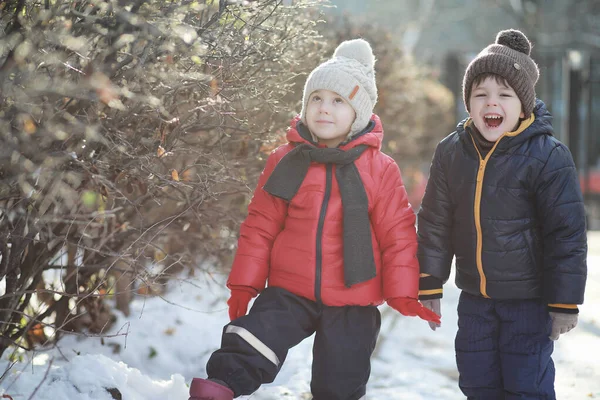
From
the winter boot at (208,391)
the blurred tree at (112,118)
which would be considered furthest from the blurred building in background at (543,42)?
the winter boot at (208,391)

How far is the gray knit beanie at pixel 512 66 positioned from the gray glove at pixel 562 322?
2.57 ft

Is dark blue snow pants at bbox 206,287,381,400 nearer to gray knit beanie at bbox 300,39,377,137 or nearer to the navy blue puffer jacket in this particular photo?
the navy blue puffer jacket

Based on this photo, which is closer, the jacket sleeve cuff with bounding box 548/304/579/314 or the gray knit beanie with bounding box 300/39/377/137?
the jacket sleeve cuff with bounding box 548/304/579/314

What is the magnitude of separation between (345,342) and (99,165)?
1177mm

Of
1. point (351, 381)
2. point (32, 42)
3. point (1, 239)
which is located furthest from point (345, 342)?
point (32, 42)

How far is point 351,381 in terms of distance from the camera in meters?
3.05

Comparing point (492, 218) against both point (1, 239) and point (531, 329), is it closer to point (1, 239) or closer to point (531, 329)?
point (531, 329)

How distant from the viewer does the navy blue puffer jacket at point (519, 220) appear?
9.41 feet

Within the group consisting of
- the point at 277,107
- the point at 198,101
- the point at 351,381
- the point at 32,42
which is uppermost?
Result: the point at 277,107

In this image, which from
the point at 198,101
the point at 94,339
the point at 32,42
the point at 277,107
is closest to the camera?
the point at 32,42

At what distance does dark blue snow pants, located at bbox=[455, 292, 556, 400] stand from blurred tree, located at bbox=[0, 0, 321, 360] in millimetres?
1215

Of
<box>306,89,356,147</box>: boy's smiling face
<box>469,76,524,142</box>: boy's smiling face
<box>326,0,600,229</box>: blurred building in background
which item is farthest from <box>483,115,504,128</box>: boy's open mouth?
<box>326,0,600,229</box>: blurred building in background

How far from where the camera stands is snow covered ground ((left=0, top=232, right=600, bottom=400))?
314 cm

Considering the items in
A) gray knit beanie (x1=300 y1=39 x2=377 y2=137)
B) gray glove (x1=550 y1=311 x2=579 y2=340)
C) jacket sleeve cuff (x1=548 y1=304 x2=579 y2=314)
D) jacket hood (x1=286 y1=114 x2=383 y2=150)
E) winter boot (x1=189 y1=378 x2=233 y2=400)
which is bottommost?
winter boot (x1=189 y1=378 x2=233 y2=400)
